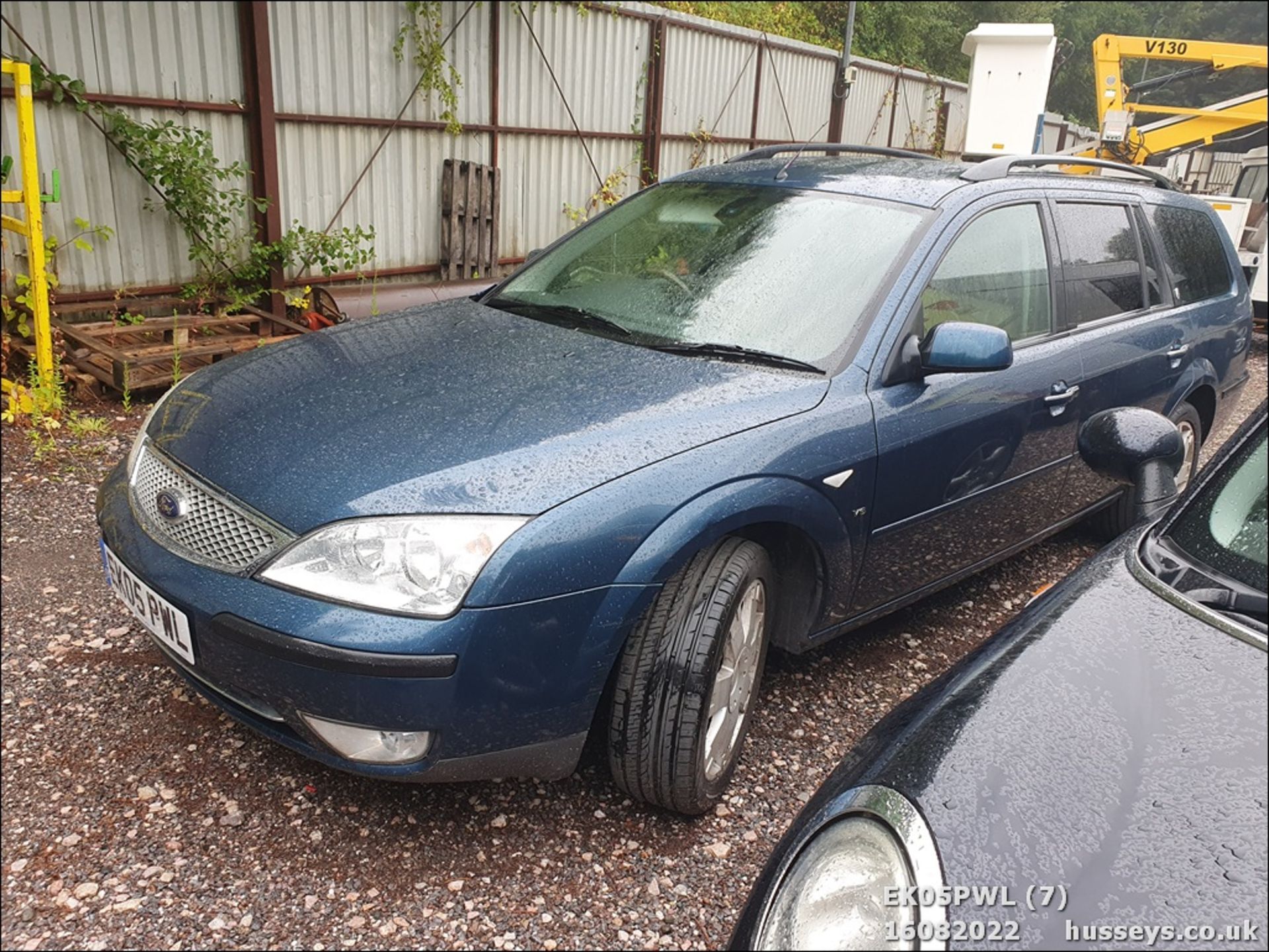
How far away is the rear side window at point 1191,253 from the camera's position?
427 cm

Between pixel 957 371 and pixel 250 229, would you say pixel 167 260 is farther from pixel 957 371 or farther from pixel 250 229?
pixel 957 371

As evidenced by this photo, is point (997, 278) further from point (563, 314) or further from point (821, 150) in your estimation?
point (563, 314)

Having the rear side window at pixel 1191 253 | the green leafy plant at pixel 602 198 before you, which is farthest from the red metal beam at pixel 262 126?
the rear side window at pixel 1191 253

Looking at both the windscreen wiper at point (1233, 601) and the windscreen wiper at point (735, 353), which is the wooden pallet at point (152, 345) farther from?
the windscreen wiper at point (1233, 601)

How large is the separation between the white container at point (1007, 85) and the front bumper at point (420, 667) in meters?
12.1

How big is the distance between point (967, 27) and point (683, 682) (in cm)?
2053

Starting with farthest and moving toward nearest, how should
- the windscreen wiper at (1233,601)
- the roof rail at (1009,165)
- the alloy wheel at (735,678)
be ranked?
the roof rail at (1009,165) < the alloy wheel at (735,678) < the windscreen wiper at (1233,601)

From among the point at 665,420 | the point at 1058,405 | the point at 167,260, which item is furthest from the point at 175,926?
the point at 167,260

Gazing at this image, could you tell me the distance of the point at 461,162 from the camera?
8.23m

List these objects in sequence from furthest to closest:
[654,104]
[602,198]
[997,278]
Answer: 1. [654,104]
2. [602,198]
3. [997,278]

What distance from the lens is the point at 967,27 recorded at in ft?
63.7

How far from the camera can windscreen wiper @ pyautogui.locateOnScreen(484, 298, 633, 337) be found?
3.00 m

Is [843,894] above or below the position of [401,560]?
below
